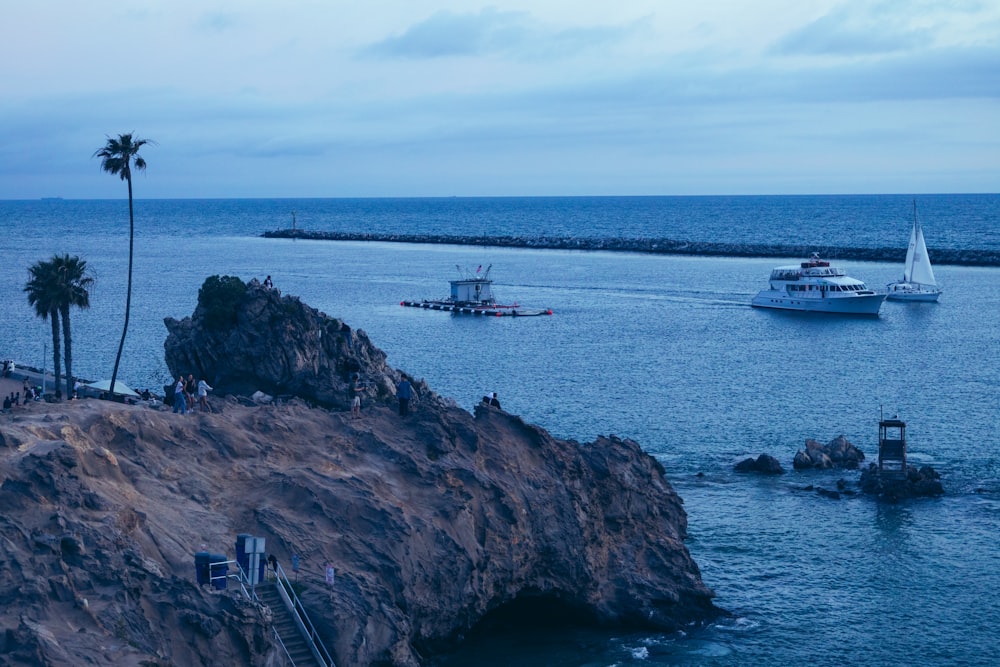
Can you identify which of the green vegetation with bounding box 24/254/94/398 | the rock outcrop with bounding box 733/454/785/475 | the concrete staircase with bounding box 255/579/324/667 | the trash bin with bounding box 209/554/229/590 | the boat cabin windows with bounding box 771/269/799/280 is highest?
the green vegetation with bounding box 24/254/94/398

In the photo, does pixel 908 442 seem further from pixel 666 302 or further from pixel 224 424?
pixel 666 302

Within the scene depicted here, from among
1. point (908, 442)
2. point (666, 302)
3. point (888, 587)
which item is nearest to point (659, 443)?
point (908, 442)

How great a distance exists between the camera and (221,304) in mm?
49062

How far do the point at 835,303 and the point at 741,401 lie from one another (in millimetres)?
48297

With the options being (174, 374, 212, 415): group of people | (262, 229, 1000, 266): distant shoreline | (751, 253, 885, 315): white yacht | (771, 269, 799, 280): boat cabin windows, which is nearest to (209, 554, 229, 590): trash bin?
(174, 374, 212, 415): group of people

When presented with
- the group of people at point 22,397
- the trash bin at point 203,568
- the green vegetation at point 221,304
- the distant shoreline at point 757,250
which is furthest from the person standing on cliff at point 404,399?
the distant shoreline at point 757,250

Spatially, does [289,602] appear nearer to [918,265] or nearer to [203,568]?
[203,568]

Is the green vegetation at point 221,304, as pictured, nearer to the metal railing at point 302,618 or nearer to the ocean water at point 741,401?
the ocean water at point 741,401

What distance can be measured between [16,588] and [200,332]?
29.9 metres

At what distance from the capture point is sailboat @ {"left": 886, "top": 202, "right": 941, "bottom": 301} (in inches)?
4636

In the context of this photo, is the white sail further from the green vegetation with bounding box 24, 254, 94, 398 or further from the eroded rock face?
the green vegetation with bounding box 24, 254, 94, 398

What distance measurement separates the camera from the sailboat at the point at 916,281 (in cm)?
11775

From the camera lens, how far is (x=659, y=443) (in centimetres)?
5453

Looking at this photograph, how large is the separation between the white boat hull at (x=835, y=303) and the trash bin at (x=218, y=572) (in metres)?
93.2
